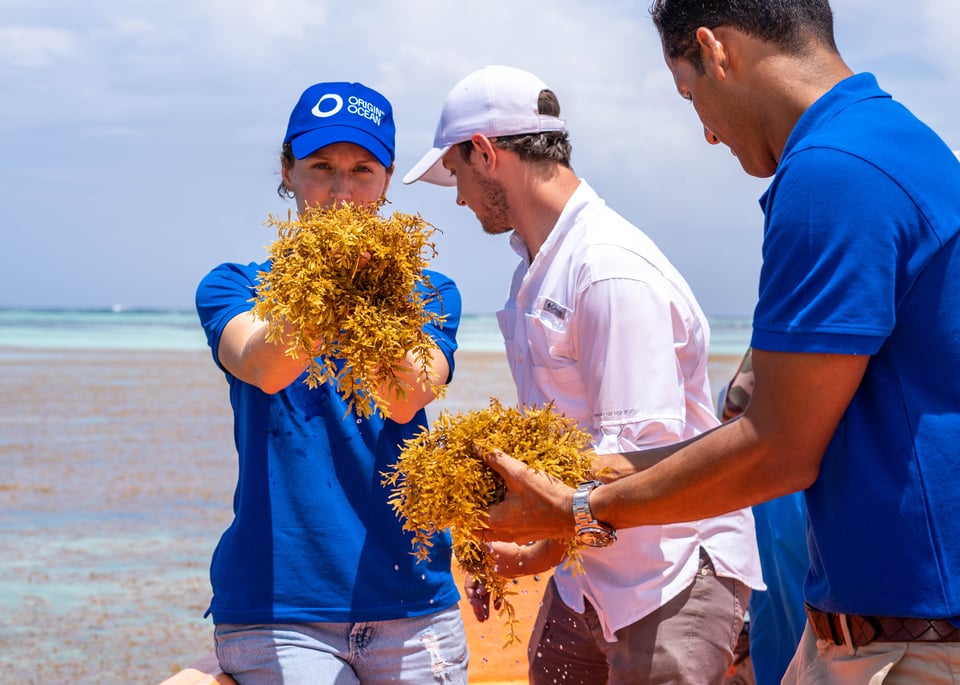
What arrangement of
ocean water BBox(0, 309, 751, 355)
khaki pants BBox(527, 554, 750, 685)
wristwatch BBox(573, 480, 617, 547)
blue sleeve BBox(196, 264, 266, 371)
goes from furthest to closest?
1. ocean water BBox(0, 309, 751, 355)
2. khaki pants BBox(527, 554, 750, 685)
3. blue sleeve BBox(196, 264, 266, 371)
4. wristwatch BBox(573, 480, 617, 547)

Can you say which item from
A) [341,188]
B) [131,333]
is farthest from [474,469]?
[131,333]

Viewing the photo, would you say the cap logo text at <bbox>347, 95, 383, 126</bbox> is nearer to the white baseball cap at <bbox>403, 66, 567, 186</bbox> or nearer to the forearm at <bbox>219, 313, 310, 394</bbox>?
the white baseball cap at <bbox>403, 66, 567, 186</bbox>

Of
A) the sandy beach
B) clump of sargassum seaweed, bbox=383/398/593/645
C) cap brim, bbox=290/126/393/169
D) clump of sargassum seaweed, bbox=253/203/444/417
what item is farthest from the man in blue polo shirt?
the sandy beach

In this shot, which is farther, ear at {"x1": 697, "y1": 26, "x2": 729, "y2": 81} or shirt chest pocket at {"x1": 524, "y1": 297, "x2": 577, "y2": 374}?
shirt chest pocket at {"x1": 524, "y1": 297, "x2": 577, "y2": 374}

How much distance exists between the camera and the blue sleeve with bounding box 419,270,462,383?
320 centimetres

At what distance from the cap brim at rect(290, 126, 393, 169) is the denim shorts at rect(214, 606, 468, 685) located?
143 centimetres

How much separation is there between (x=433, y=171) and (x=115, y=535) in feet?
22.1

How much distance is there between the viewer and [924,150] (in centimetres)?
207

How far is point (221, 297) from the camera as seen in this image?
321 centimetres

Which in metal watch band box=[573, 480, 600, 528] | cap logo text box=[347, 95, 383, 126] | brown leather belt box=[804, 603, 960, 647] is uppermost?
cap logo text box=[347, 95, 383, 126]

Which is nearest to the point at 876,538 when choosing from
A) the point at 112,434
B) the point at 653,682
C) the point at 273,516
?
the point at 653,682

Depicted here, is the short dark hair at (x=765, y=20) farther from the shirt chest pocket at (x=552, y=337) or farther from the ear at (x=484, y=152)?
the ear at (x=484, y=152)

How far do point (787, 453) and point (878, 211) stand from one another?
19.8 inches

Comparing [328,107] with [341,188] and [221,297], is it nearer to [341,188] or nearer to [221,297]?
[341,188]
